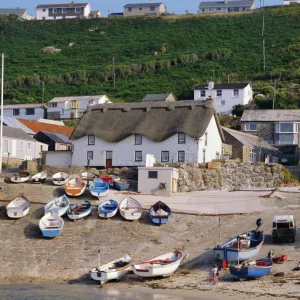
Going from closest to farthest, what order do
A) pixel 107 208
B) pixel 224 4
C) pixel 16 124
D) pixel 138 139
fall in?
pixel 107 208 < pixel 138 139 < pixel 16 124 < pixel 224 4

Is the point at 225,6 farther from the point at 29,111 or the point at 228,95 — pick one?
the point at 29,111

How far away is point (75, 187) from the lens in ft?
171

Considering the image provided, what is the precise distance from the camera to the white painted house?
60.3 meters

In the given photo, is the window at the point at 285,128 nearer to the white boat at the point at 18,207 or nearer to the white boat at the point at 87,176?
the white boat at the point at 87,176

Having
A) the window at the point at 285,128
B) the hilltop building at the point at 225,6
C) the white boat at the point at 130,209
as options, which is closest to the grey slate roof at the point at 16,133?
the window at the point at 285,128

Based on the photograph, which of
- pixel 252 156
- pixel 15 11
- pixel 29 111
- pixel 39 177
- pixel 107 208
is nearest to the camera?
pixel 107 208

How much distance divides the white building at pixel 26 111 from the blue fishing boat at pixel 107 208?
188ft

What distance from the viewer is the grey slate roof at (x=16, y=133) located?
71.7m

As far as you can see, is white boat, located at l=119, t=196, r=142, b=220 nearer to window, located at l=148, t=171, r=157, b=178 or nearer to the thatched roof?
window, located at l=148, t=171, r=157, b=178

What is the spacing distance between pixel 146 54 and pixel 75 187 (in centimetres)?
9552

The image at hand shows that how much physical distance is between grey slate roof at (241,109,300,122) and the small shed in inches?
1196

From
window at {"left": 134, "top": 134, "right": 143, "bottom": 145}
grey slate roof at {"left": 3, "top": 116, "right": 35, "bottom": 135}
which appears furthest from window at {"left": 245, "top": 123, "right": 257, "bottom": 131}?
window at {"left": 134, "top": 134, "right": 143, "bottom": 145}

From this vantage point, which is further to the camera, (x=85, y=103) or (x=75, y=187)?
(x=85, y=103)

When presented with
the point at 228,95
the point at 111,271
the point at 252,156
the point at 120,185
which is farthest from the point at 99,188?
the point at 228,95
